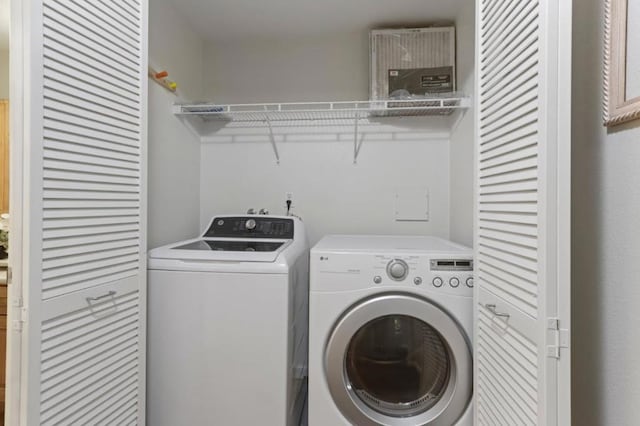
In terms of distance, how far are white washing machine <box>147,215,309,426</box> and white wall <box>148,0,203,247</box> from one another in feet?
1.59

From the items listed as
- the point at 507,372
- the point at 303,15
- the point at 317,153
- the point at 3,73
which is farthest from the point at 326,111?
the point at 3,73

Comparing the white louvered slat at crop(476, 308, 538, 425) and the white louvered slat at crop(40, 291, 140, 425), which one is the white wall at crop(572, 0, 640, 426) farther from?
the white louvered slat at crop(40, 291, 140, 425)

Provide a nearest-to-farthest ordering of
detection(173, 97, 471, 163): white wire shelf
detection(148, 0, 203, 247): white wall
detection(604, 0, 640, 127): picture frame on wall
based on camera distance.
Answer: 1. detection(604, 0, 640, 127): picture frame on wall
2. detection(148, 0, 203, 247): white wall
3. detection(173, 97, 471, 163): white wire shelf

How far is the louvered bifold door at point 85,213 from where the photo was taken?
0.96 metres

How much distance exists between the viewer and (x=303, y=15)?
209 cm

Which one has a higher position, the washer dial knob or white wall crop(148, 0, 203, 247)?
white wall crop(148, 0, 203, 247)

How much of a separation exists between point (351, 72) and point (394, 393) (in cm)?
196

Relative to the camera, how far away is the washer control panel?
1.40 metres

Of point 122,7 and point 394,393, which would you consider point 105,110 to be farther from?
point 394,393

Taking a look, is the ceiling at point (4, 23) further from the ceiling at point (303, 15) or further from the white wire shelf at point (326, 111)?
the white wire shelf at point (326, 111)

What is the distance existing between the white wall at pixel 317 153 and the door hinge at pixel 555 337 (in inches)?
57.8

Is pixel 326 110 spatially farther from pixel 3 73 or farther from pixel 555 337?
pixel 3 73

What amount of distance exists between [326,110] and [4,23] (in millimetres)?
1929

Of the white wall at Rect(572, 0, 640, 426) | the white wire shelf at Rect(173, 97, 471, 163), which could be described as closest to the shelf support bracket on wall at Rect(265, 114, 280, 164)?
the white wire shelf at Rect(173, 97, 471, 163)
